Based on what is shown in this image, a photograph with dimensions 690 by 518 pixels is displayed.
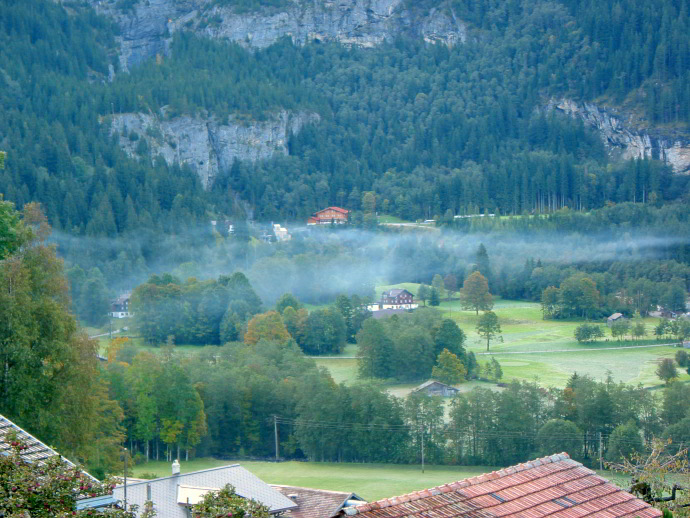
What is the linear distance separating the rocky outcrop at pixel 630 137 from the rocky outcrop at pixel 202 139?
42.9 m

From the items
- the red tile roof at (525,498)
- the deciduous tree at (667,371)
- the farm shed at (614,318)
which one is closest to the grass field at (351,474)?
the deciduous tree at (667,371)

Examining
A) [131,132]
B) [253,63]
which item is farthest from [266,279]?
[253,63]

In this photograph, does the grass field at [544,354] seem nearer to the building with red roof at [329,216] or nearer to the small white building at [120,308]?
the small white building at [120,308]

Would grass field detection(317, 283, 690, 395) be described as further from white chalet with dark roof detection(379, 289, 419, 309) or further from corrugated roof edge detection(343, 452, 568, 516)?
corrugated roof edge detection(343, 452, 568, 516)

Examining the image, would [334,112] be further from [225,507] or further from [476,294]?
[225,507]

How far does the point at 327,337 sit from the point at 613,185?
75713 mm

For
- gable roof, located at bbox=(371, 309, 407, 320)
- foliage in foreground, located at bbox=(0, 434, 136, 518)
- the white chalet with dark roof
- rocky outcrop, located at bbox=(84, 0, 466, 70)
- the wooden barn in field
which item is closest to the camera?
foliage in foreground, located at bbox=(0, 434, 136, 518)

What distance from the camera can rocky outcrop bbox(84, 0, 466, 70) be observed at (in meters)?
195

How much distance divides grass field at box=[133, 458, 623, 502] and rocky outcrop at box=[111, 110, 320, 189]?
95623 millimetres

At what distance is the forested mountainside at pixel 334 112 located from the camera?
438ft

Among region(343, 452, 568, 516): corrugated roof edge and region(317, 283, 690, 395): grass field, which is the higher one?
region(343, 452, 568, 516): corrugated roof edge

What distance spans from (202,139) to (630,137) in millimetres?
57894

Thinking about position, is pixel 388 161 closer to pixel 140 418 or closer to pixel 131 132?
pixel 131 132

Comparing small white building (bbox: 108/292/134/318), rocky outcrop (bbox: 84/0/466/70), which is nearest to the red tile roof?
small white building (bbox: 108/292/134/318)
